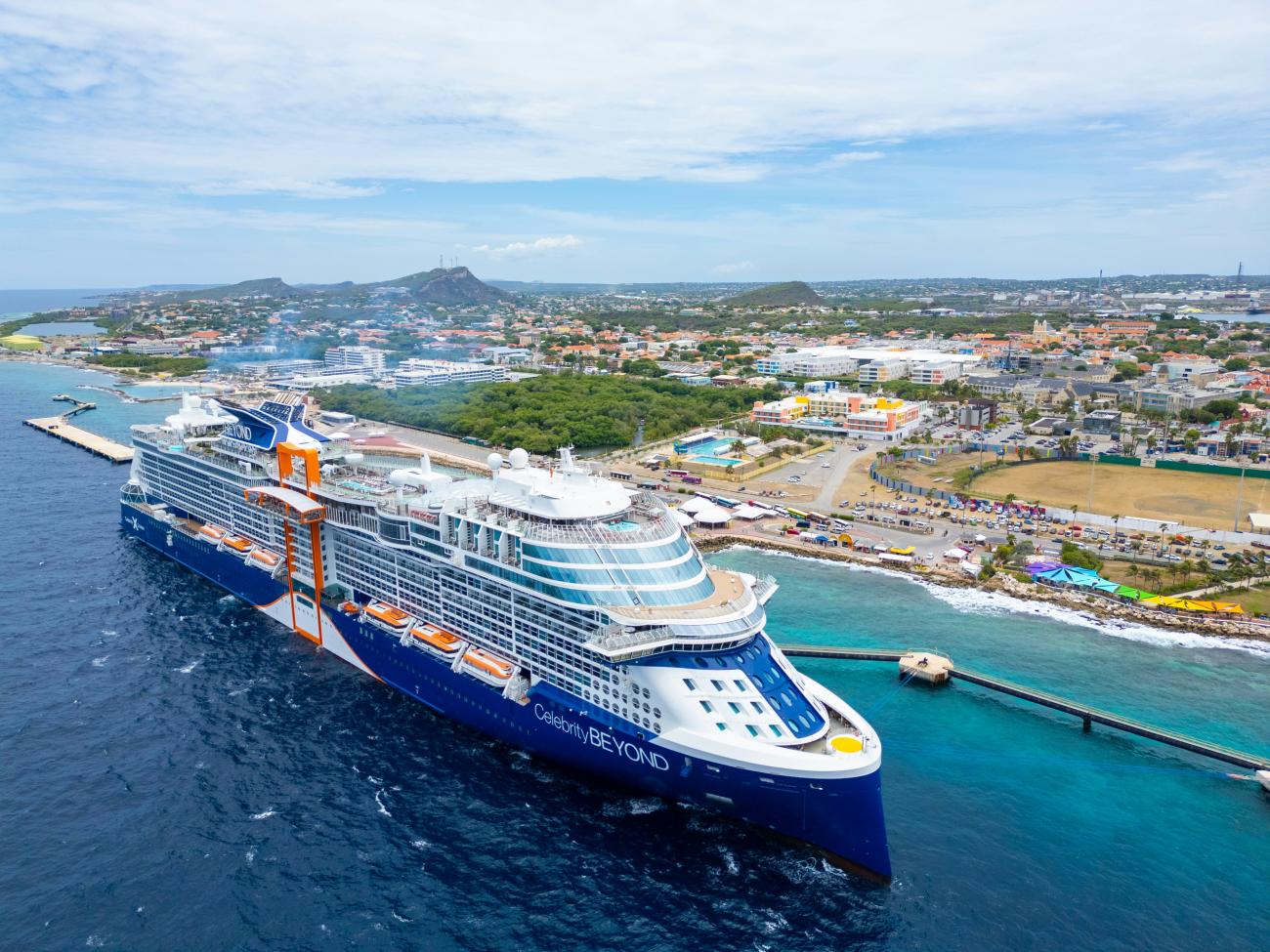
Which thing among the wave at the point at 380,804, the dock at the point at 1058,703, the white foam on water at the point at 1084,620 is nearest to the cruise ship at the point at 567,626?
the wave at the point at 380,804

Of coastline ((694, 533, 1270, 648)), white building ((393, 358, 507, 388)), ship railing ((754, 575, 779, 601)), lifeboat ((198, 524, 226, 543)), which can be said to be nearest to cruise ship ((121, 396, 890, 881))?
ship railing ((754, 575, 779, 601))

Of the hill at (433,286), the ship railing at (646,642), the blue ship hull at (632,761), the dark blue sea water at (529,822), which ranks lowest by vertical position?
the dark blue sea water at (529,822)

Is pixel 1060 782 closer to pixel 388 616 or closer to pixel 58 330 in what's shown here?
pixel 388 616

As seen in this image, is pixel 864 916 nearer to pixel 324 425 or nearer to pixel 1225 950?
pixel 1225 950

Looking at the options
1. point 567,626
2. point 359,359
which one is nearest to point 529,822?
point 567,626

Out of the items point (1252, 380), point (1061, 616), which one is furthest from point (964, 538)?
point (1252, 380)

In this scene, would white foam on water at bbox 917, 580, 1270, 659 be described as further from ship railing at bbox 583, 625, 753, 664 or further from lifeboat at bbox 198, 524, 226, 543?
lifeboat at bbox 198, 524, 226, 543

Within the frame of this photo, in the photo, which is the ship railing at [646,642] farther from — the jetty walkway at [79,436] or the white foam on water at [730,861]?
the jetty walkway at [79,436]
